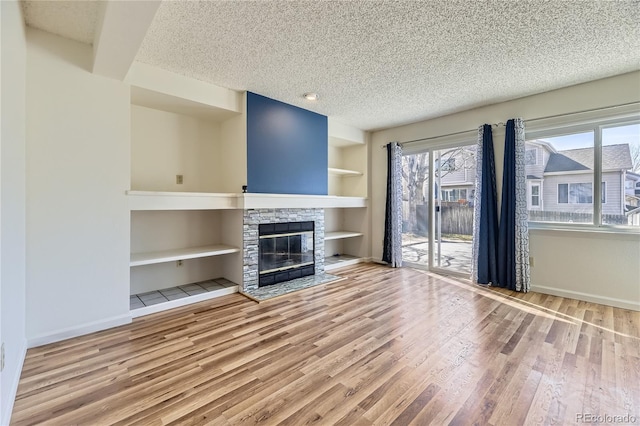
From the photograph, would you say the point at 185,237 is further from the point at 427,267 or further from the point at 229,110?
the point at 427,267

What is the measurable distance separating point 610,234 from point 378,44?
3.39 meters

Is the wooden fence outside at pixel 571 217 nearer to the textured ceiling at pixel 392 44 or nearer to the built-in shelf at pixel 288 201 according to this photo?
the textured ceiling at pixel 392 44

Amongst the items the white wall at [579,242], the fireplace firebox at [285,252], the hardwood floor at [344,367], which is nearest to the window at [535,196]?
the white wall at [579,242]

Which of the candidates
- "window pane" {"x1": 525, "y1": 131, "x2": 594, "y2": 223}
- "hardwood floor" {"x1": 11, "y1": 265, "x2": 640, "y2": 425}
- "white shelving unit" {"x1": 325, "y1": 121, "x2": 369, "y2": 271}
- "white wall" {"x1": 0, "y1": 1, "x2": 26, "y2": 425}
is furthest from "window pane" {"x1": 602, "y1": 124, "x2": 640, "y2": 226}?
"white wall" {"x1": 0, "y1": 1, "x2": 26, "y2": 425}

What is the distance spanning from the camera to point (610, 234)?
128 inches

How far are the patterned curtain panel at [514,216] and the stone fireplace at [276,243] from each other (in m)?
2.62

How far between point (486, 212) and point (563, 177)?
3.16 ft

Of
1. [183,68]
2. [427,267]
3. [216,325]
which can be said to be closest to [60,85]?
[183,68]

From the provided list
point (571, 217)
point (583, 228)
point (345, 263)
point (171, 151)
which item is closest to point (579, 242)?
point (583, 228)

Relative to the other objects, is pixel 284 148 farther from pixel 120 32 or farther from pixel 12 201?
pixel 12 201

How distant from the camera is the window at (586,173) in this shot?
3.20 meters

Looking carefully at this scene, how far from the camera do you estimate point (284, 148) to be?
13.1ft

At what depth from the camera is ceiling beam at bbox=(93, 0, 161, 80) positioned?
173 centimetres

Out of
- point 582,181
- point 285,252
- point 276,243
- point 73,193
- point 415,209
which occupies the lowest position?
point 285,252
